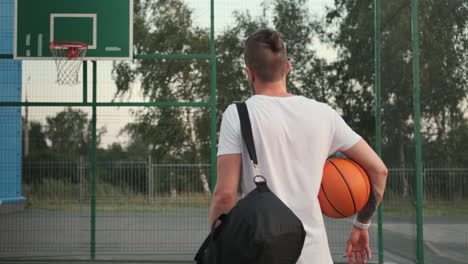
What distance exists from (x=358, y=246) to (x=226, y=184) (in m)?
0.62

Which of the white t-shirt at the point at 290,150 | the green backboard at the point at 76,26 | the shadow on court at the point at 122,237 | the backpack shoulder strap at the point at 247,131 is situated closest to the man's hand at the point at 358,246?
the white t-shirt at the point at 290,150

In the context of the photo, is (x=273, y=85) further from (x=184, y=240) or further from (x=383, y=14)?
(x=184, y=240)

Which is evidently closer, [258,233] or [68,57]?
[258,233]

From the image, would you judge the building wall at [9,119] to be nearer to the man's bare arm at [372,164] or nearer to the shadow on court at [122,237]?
the shadow on court at [122,237]

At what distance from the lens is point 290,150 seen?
5.27 feet

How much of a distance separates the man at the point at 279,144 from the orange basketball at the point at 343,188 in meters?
0.30

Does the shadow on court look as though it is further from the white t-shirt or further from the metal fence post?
the white t-shirt

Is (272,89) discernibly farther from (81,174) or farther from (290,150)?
(81,174)

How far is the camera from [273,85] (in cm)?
170

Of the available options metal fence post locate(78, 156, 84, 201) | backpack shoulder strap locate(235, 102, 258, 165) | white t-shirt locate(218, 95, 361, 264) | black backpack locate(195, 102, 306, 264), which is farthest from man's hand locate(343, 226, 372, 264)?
metal fence post locate(78, 156, 84, 201)

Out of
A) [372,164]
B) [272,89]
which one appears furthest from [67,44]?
[372,164]

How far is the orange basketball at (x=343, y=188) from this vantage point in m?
1.96

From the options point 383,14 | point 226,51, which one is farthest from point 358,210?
point 226,51

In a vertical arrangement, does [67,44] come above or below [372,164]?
A: above
